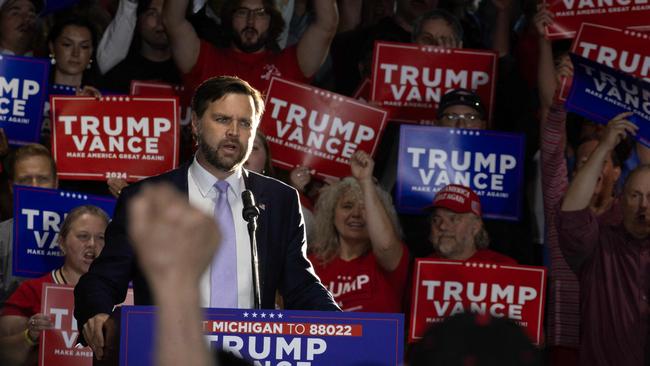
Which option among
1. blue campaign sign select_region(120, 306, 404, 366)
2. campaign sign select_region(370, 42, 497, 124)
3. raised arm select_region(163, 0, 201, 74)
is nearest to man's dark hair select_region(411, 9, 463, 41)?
campaign sign select_region(370, 42, 497, 124)

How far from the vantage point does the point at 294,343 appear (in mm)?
3086

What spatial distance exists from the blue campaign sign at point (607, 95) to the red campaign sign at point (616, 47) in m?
0.65

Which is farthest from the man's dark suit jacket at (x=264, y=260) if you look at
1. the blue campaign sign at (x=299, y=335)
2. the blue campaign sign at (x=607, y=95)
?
the blue campaign sign at (x=607, y=95)

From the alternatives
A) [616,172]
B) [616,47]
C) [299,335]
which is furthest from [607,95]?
[299,335]

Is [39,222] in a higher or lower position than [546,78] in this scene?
lower

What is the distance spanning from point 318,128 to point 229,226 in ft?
9.57

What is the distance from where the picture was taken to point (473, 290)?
18.1 feet

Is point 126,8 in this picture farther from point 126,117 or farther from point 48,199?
point 48,199

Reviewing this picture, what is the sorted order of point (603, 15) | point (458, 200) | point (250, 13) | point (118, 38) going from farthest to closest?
point (118, 38)
point (603, 15)
point (250, 13)
point (458, 200)

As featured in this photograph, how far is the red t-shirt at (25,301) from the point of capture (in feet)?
17.8

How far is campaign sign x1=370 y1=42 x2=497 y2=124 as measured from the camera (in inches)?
267

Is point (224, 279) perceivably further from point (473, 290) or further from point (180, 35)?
point (180, 35)

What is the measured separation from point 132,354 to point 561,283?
3.22 m

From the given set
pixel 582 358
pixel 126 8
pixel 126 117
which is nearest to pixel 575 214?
pixel 582 358
